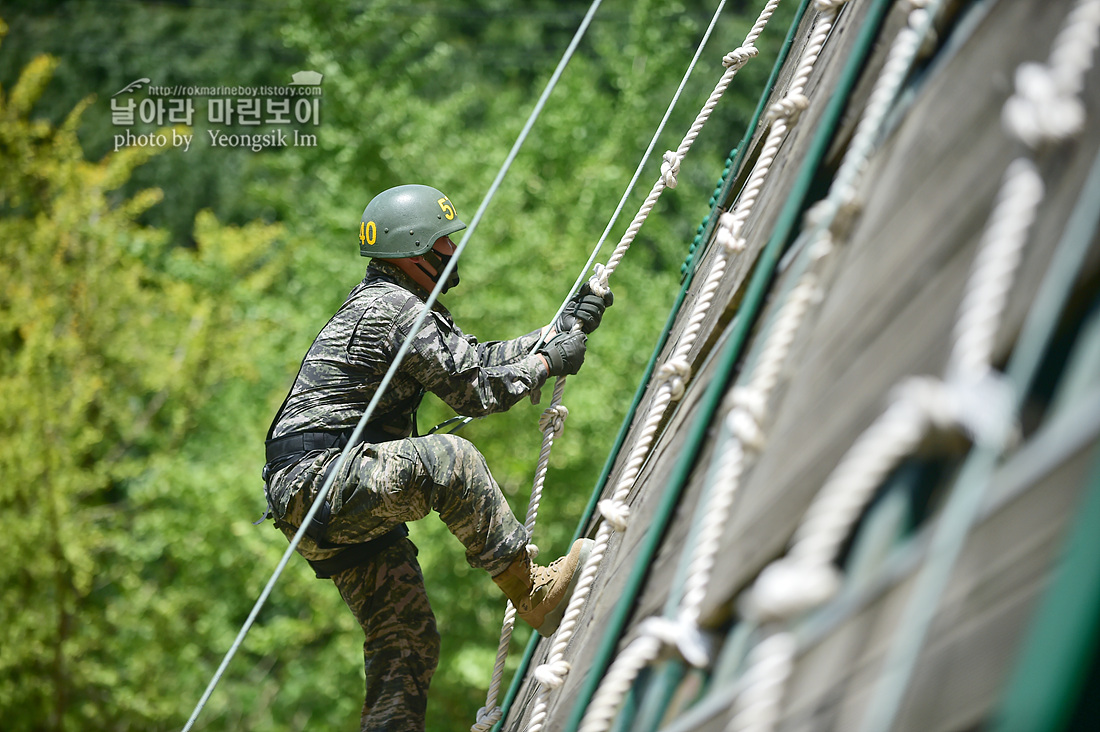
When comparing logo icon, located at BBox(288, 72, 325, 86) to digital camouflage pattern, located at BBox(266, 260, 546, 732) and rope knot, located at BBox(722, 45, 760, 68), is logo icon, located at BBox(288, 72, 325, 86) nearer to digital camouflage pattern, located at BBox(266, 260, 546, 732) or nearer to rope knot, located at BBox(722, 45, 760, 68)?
rope knot, located at BBox(722, 45, 760, 68)

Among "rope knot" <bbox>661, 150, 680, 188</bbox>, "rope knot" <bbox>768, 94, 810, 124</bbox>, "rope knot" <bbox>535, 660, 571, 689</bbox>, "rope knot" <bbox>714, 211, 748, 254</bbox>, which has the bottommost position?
"rope knot" <bbox>535, 660, 571, 689</bbox>

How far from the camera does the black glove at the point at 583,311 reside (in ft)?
13.8

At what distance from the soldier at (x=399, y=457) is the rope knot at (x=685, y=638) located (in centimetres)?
182

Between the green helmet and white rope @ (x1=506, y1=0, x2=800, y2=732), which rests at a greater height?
the green helmet

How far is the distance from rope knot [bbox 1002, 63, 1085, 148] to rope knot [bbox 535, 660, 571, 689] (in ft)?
6.30

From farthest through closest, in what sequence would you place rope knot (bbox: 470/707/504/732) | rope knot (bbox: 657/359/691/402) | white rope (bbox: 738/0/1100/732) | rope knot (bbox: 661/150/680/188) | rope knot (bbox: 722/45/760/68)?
1. rope knot (bbox: 661/150/680/188)
2. rope knot (bbox: 722/45/760/68)
3. rope knot (bbox: 470/707/504/732)
4. rope knot (bbox: 657/359/691/402)
5. white rope (bbox: 738/0/1100/732)

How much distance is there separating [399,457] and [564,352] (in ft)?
2.85

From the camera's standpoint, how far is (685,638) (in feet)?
5.38

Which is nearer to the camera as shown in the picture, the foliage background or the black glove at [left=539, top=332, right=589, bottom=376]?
the black glove at [left=539, top=332, right=589, bottom=376]

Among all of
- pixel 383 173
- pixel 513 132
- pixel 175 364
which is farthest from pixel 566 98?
pixel 175 364

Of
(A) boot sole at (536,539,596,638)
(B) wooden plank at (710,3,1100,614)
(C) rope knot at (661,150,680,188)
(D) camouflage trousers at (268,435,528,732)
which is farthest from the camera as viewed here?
(C) rope knot at (661,150,680,188)

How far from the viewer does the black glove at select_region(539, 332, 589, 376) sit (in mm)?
3986

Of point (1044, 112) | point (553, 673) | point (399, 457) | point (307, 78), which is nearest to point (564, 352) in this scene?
point (399, 457)

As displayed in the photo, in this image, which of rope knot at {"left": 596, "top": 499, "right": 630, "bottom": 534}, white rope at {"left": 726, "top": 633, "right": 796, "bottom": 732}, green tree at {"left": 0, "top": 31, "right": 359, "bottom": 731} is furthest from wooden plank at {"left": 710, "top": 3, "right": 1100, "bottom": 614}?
green tree at {"left": 0, "top": 31, "right": 359, "bottom": 731}
